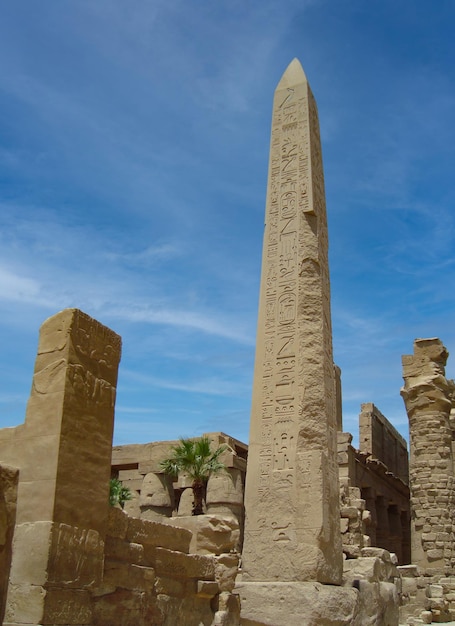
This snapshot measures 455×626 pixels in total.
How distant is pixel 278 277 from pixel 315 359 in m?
1.13

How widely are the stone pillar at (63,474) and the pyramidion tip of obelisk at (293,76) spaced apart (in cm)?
620

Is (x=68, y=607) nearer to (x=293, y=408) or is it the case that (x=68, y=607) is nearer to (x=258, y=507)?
(x=258, y=507)

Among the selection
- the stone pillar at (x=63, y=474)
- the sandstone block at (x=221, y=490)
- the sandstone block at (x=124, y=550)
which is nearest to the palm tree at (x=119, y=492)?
the sandstone block at (x=221, y=490)

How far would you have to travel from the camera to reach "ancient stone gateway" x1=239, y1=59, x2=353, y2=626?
7.29 meters

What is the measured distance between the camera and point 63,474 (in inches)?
155

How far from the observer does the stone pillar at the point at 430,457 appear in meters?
16.4

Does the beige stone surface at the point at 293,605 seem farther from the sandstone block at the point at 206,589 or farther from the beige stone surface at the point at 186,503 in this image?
the beige stone surface at the point at 186,503

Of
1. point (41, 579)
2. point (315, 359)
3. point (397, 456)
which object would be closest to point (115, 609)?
point (41, 579)

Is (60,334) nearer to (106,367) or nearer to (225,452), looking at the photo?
(106,367)

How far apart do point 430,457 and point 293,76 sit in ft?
34.2

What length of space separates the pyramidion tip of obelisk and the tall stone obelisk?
0.34 metres

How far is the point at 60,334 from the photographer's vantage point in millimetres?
4230

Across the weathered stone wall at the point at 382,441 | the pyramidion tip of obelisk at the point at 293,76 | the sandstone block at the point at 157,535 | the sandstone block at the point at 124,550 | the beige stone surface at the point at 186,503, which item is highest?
the pyramidion tip of obelisk at the point at 293,76

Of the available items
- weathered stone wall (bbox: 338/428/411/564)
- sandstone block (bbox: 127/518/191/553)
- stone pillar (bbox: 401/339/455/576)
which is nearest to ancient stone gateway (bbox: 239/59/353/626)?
sandstone block (bbox: 127/518/191/553)
